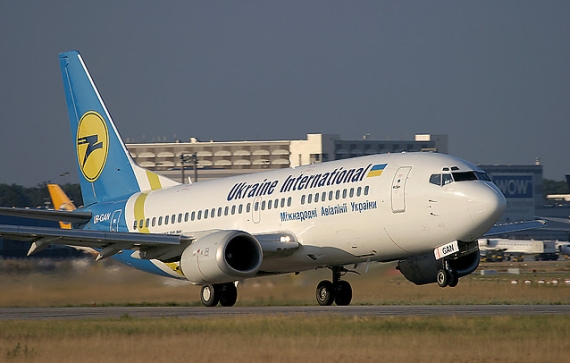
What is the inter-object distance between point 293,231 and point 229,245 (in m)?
1.92

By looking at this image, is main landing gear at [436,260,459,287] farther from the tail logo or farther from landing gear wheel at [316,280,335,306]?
the tail logo

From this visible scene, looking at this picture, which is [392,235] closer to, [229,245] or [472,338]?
[229,245]

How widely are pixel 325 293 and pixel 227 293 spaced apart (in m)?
3.03

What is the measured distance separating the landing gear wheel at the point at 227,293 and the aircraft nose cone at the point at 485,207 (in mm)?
8633

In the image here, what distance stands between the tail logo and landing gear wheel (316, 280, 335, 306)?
35.6ft

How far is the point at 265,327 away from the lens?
20.0m

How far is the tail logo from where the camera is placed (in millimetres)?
37562

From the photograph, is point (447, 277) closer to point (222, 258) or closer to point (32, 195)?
point (222, 258)

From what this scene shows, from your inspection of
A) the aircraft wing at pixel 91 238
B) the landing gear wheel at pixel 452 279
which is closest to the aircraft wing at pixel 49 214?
the aircraft wing at pixel 91 238

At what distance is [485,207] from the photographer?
2533cm

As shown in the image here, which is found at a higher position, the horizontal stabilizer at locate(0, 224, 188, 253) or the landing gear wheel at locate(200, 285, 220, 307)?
the horizontal stabilizer at locate(0, 224, 188, 253)

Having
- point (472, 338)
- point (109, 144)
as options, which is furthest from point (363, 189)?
point (109, 144)

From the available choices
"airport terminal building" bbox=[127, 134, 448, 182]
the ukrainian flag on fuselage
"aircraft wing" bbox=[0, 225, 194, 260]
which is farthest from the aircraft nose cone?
"airport terminal building" bbox=[127, 134, 448, 182]

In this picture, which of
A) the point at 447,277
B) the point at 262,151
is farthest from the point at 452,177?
the point at 262,151
